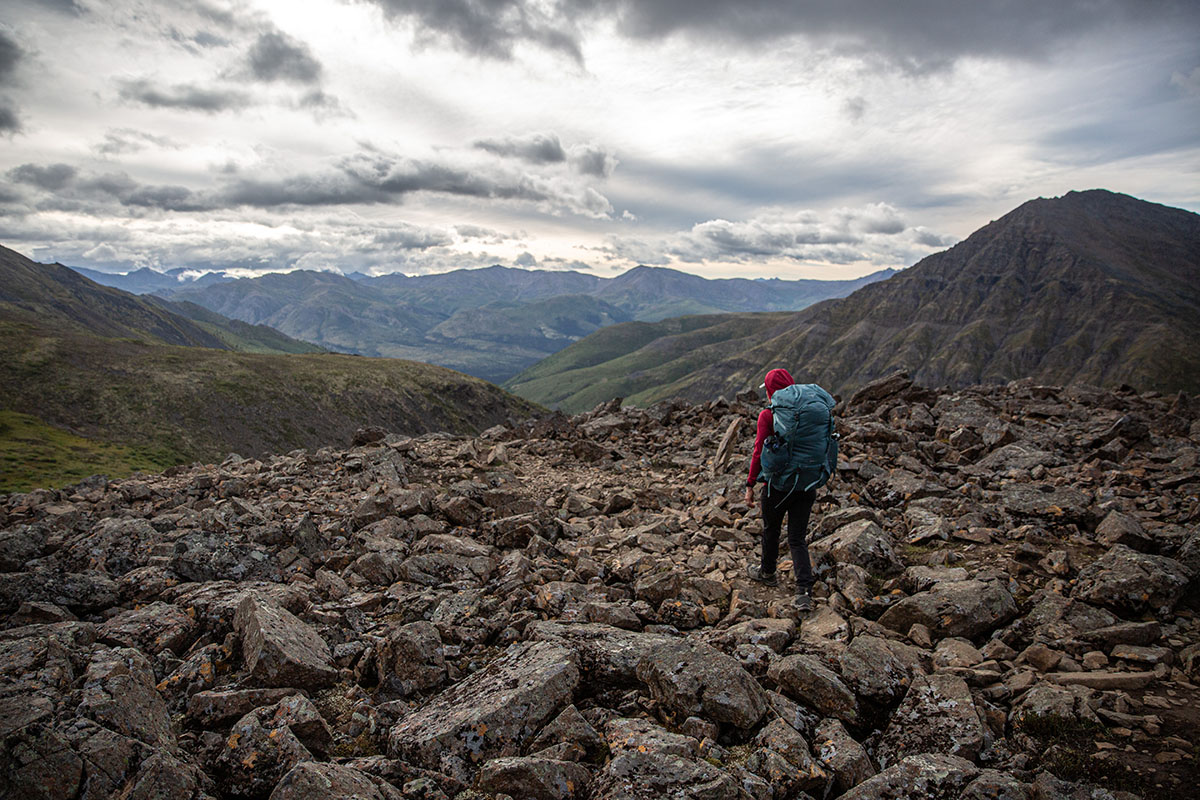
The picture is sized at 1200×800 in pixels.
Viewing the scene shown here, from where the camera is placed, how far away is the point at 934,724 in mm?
6016

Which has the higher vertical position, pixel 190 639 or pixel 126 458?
pixel 190 639

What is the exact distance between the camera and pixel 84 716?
214 inches

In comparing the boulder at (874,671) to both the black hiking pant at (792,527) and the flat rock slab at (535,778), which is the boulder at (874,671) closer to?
the black hiking pant at (792,527)

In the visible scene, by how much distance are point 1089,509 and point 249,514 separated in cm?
1911

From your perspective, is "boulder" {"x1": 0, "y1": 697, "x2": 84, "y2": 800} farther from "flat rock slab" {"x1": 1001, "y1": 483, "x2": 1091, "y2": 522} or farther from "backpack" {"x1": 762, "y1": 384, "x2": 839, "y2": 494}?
"flat rock slab" {"x1": 1001, "y1": 483, "x2": 1091, "y2": 522}

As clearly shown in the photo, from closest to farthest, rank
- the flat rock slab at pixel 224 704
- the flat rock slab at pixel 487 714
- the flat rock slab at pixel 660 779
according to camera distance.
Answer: the flat rock slab at pixel 660 779, the flat rock slab at pixel 487 714, the flat rock slab at pixel 224 704

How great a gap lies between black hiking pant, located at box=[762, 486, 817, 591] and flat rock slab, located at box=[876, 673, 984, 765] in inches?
130

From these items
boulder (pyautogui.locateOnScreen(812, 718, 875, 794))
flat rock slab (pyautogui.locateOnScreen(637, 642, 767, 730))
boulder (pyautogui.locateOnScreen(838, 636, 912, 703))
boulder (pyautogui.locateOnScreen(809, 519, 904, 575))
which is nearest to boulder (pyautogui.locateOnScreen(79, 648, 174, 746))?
flat rock slab (pyautogui.locateOnScreen(637, 642, 767, 730))

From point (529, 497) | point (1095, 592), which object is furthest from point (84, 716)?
point (1095, 592)

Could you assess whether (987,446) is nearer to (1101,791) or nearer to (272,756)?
(1101,791)

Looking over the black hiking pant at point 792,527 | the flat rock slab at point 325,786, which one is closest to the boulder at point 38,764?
the flat rock slab at point 325,786

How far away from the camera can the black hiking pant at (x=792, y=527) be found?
9.83 metres

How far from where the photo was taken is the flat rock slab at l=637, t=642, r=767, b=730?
6035mm

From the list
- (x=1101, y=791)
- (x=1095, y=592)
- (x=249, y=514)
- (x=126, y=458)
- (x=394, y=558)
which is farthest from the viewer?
(x=126, y=458)
